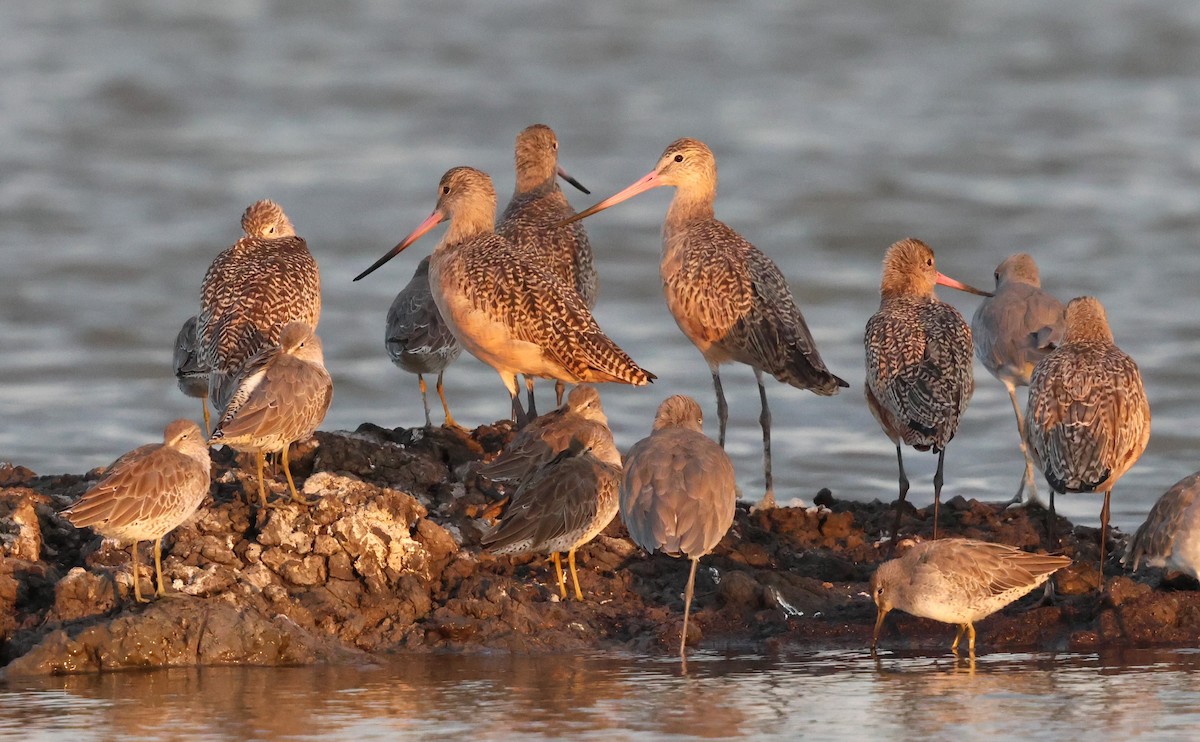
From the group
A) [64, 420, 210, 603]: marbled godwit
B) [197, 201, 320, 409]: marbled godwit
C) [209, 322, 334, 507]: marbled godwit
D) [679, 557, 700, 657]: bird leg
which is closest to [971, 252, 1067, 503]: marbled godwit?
[679, 557, 700, 657]: bird leg

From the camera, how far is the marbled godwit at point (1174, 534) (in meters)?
8.89

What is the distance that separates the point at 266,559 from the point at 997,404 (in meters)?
8.11

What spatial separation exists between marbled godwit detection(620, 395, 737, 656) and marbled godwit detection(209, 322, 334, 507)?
160 centimetres

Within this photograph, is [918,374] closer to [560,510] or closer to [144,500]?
[560,510]

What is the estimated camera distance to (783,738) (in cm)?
734

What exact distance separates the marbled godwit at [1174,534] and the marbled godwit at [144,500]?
4340 millimetres

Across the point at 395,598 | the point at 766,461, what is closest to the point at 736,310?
the point at 766,461

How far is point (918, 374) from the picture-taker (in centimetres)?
1082

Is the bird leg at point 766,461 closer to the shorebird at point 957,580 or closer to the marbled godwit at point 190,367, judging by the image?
the shorebird at point 957,580

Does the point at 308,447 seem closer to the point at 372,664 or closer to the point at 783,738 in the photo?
the point at 372,664

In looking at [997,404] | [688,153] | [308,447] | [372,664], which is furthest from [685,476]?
[997,404]

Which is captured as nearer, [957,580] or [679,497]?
[957,580]

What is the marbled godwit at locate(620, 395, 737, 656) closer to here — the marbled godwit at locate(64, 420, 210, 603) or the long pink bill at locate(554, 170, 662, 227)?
the marbled godwit at locate(64, 420, 210, 603)

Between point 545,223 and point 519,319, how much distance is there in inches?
76.9
